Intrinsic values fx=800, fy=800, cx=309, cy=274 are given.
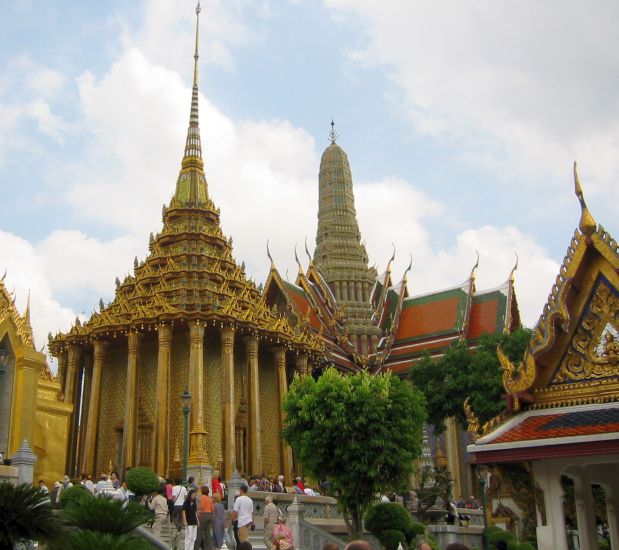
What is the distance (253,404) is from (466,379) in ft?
24.3

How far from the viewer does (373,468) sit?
16.9 metres

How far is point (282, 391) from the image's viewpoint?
2962cm

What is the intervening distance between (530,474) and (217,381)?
21.7m

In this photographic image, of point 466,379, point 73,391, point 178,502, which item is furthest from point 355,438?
point 73,391

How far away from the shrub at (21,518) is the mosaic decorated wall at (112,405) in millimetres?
22247

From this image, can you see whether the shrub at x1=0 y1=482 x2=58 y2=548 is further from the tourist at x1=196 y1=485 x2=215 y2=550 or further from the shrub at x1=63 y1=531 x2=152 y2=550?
the tourist at x1=196 y1=485 x2=215 y2=550

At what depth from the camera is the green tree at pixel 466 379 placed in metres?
26.7

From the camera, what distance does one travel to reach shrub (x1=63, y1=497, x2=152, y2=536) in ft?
24.3

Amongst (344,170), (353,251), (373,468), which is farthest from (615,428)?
(344,170)

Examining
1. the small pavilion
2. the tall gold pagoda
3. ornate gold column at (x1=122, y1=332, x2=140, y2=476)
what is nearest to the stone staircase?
the small pavilion

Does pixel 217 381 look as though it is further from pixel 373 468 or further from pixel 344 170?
pixel 344 170

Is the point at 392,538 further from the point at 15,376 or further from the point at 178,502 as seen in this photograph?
the point at 15,376

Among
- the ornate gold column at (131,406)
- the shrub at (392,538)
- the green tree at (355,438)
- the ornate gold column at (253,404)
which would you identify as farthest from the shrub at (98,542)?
the ornate gold column at (253,404)

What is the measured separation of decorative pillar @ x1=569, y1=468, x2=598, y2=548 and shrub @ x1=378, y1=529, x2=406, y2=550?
Answer: 8.62 m
